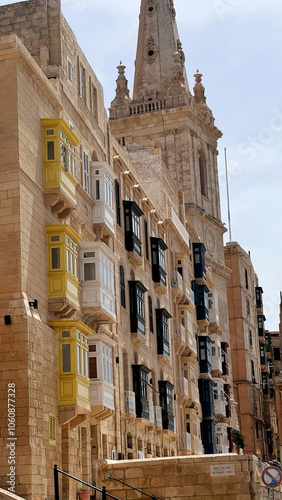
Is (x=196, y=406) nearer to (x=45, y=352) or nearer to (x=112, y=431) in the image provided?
(x=112, y=431)

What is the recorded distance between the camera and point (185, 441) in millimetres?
48906

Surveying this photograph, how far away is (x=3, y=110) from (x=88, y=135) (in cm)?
845

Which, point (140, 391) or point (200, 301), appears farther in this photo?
point (200, 301)

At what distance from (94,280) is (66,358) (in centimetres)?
448

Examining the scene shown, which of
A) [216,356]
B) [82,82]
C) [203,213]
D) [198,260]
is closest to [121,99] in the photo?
Result: [203,213]

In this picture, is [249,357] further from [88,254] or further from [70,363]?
[70,363]

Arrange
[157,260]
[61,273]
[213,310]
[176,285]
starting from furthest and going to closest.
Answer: [213,310]
[176,285]
[157,260]
[61,273]

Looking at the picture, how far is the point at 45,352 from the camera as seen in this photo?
94.2 feet

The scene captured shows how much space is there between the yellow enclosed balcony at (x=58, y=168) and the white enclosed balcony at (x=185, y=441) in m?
19.9

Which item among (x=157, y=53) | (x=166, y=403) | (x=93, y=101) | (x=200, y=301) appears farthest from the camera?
(x=157, y=53)

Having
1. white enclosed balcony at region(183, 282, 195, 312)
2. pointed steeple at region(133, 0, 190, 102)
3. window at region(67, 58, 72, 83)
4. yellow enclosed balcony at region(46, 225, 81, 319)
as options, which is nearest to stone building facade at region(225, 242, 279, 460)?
pointed steeple at region(133, 0, 190, 102)

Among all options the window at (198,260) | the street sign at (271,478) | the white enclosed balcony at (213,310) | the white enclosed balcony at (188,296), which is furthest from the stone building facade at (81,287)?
the street sign at (271,478)

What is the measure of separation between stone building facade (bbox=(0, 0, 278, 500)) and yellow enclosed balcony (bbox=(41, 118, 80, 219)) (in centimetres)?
5

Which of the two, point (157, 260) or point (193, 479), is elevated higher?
point (157, 260)
